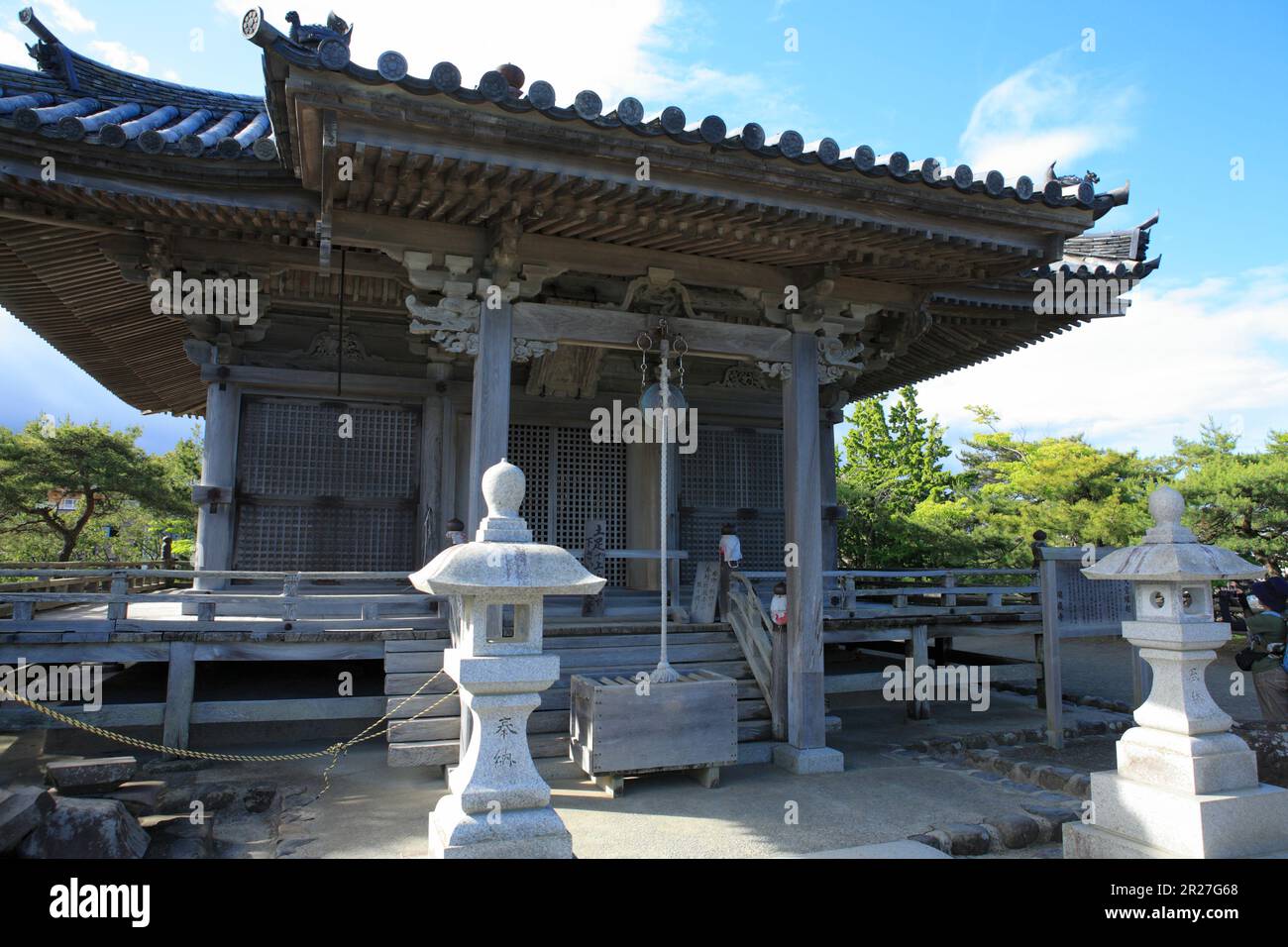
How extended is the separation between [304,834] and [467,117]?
209 inches

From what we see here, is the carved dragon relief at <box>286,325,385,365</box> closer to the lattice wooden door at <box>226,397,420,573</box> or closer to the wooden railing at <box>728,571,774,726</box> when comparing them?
the lattice wooden door at <box>226,397,420,573</box>

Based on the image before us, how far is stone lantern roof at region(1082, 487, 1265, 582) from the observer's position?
5051 millimetres

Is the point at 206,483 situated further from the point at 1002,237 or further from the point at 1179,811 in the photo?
the point at 1179,811

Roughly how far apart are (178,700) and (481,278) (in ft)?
16.6

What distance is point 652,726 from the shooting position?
673 centimetres

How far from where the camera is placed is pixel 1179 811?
471 centimetres

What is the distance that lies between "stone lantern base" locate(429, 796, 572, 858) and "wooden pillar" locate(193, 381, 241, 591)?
20.8ft

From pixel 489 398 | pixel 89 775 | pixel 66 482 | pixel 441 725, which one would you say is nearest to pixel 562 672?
pixel 441 725

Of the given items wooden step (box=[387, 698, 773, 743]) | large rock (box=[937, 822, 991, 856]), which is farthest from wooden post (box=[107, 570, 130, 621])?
large rock (box=[937, 822, 991, 856])

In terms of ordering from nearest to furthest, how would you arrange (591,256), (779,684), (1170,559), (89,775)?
(1170,559), (89,775), (591,256), (779,684)

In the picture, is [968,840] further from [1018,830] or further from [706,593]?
[706,593]

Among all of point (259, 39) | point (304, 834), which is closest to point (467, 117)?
point (259, 39)

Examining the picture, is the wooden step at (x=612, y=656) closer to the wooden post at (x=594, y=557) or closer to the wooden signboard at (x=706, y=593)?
the wooden signboard at (x=706, y=593)

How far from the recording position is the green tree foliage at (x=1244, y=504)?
17.9 meters
